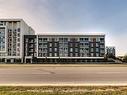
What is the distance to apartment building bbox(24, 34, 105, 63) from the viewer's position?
390 ft

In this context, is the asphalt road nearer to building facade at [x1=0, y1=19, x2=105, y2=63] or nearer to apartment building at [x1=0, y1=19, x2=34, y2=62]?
building facade at [x1=0, y1=19, x2=105, y2=63]

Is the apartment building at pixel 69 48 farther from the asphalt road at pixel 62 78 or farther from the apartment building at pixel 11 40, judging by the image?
the asphalt road at pixel 62 78

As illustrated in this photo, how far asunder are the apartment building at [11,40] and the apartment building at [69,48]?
5852 mm

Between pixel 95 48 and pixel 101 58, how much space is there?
18.8 ft

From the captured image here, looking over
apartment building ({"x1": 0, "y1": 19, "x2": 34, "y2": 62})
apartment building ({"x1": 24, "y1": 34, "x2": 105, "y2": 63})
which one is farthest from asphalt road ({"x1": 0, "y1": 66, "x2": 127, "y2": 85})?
apartment building ({"x1": 0, "y1": 19, "x2": 34, "y2": 62})

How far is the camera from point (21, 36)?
12025cm

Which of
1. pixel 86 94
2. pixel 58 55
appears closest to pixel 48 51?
pixel 58 55

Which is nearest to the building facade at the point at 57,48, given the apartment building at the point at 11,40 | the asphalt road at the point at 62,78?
the apartment building at the point at 11,40

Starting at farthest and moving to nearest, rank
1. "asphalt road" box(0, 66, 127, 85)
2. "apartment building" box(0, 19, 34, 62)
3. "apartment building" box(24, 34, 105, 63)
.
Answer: "apartment building" box(24, 34, 105, 63) → "apartment building" box(0, 19, 34, 62) → "asphalt road" box(0, 66, 127, 85)

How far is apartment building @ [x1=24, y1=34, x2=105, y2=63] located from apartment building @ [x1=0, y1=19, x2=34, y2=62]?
5.85 metres

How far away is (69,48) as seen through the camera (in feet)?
392

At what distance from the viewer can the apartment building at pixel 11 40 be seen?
118625 millimetres

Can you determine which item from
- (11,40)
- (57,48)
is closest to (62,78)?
(57,48)

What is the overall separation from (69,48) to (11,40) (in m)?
29.3
